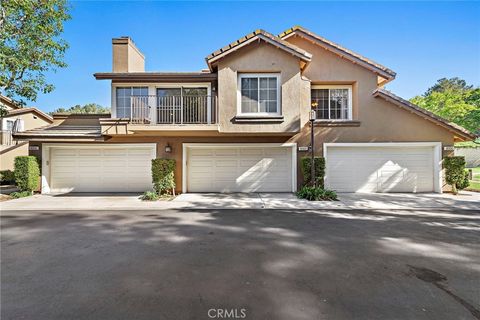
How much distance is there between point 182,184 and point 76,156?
5953 millimetres

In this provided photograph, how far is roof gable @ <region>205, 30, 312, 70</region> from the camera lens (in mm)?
10016

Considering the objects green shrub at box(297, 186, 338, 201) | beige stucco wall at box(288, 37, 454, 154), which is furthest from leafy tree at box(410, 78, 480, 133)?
green shrub at box(297, 186, 338, 201)

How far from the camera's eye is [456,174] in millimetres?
11227

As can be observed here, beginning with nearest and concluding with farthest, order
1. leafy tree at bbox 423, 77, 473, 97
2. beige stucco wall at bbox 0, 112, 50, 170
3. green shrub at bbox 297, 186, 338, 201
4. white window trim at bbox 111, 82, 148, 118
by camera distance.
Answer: green shrub at bbox 297, 186, 338, 201, white window trim at bbox 111, 82, 148, 118, beige stucco wall at bbox 0, 112, 50, 170, leafy tree at bbox 423, 77, 473, 97

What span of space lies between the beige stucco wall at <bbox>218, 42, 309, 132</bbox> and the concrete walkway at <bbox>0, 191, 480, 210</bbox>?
10.3 feet

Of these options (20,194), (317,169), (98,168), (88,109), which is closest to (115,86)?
(98,168)

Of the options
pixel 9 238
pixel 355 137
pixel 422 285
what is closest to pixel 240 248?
pixel 422 285

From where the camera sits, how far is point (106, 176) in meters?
12.3

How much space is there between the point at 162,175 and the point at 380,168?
11.0m

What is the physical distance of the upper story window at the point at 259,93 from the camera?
10.5 meters

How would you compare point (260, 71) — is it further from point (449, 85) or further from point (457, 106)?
point (449, 85)

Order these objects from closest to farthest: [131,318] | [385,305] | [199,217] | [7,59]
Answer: [131,318] < [385,305] < [199,217] < [7,59]

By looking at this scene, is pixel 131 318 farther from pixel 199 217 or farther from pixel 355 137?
pixel 355 137

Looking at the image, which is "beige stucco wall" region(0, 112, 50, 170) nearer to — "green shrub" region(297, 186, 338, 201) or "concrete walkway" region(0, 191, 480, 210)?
"concrete walkway" region(0, 191, 480, 210)
